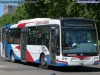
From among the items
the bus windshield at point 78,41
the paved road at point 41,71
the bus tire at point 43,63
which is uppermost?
the bus windshield at point 78,41

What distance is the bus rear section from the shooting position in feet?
57.2

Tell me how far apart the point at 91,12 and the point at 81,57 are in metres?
25.0

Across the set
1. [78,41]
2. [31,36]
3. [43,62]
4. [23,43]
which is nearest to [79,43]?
[78,41]

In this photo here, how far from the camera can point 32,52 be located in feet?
69.1

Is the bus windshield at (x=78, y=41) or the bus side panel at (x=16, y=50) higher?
the bus windshield at (x=78, y=41)

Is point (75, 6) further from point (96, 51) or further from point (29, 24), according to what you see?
point (96, 51)

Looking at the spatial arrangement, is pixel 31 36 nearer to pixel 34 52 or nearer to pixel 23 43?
pixel 34 52

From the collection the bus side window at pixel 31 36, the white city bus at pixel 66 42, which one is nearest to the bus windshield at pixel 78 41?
the white city bus at pixel 66 42

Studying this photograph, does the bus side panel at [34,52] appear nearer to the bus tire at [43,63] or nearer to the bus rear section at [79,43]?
the bus tire at [43,63]

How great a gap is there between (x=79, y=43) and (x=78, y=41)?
0.39 ft

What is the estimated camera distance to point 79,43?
57.9 ft

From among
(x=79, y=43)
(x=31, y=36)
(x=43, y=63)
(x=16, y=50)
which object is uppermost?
(x=31, y=36)

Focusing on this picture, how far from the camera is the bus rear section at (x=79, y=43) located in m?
17.4

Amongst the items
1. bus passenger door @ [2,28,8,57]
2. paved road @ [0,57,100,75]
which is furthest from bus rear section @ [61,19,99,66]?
bus passenger door @ [2,28,8,57]
